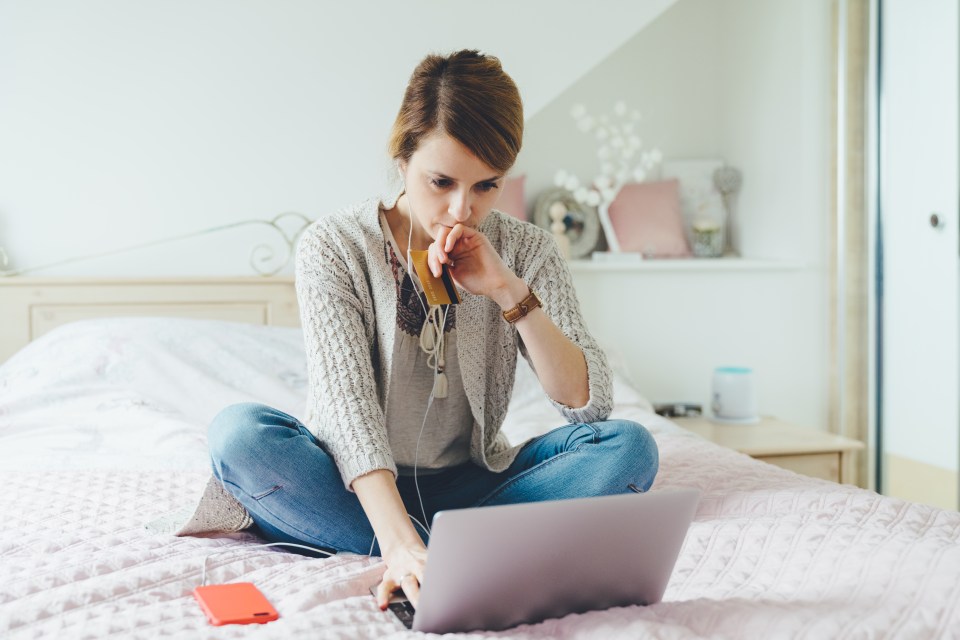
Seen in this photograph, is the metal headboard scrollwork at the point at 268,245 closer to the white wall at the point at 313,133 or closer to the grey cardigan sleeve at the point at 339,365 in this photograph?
the white wall at the point at 313,133

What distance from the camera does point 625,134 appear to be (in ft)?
10.0

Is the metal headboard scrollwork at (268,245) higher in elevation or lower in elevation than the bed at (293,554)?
higher

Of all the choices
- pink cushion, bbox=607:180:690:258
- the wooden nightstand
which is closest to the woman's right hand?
the wooden nightstand

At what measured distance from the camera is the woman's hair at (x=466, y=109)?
4.09 feet

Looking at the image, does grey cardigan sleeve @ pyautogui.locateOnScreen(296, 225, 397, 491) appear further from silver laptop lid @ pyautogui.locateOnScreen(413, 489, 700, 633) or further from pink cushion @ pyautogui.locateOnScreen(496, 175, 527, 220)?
pink cushion @ pyautogui.locateOnScreen(496, 175, 527, 220)

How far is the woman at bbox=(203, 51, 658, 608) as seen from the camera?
4.01ft

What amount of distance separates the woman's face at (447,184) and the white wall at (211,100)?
1.31m

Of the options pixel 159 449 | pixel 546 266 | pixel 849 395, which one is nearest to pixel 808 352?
A: pixel 849 395

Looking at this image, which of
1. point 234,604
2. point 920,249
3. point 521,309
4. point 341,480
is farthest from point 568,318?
point 920,249

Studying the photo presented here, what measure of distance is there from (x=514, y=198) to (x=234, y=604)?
2.08 metres

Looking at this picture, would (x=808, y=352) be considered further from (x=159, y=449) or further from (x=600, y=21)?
(x=159, y=449)

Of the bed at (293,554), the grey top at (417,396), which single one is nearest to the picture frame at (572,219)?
the bed at (293,554)

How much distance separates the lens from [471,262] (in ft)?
4.26

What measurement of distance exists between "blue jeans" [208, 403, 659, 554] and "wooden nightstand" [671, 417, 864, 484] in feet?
3.47
